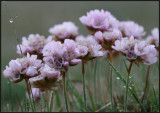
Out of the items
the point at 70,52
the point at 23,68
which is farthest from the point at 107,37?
the point at 23,68

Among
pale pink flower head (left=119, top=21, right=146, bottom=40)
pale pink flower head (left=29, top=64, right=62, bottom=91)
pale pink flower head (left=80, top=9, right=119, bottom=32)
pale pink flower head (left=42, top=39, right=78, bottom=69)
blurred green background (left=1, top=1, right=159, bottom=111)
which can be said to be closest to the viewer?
pale pink flower head (left=42, top=39, right=78, bottom=69)

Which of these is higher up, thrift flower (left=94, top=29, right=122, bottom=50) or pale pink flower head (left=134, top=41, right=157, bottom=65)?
thrift flower (left=94, top=29, right=122, bottom=50)

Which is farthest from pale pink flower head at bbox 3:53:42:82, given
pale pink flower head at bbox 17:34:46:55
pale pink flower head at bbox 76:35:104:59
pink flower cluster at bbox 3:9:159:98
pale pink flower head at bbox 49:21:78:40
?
pale pink flower head at bbox 49:21:78:40

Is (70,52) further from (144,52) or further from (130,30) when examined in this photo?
(130,30)

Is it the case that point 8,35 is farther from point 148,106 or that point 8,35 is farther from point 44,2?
point 148,106

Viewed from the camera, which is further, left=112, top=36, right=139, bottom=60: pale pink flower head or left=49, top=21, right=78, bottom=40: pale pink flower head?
left=49, top=21, right=78, bottom=40: pale pink flower head

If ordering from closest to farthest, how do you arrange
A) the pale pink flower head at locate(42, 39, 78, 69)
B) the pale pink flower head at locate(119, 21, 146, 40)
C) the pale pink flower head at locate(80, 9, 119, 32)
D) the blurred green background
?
the pale pink flower head at locate(42, 39, 78, 69)
the pale pink flower head at locate(80, 9, 119, 32)
the pale pink flower head at locate(119, 21, 146, 40)
the blurred green background

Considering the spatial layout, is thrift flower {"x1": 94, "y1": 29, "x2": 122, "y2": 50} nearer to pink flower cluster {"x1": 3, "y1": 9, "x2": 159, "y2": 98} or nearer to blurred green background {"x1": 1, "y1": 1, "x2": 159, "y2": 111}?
pink flower cluster {"x1": 3, "y1": 9, "x2": 159, "y2": 98}

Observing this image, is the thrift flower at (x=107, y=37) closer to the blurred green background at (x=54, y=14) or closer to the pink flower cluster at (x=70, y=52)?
the pink flower cluster at (x=70, y=52)
